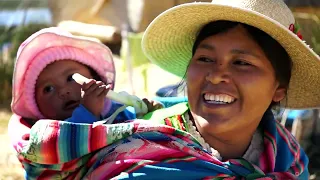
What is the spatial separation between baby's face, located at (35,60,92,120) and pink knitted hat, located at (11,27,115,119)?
1.0 inches

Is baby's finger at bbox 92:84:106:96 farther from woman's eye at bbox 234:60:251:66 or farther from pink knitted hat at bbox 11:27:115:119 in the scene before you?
woman's eye at bbox 234:60:251:66

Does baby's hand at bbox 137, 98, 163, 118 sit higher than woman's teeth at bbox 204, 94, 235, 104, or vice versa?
woman's teeth at bbox 204, 94, 235, 104

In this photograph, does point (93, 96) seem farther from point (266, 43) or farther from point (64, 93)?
point (266, 43)

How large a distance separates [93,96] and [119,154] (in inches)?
10.5

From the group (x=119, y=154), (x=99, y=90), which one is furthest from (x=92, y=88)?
(x=119, y=154)

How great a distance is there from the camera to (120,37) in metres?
9.70

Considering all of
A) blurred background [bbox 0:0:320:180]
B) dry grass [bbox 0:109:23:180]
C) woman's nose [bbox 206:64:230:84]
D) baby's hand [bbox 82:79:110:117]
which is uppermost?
woman's nose [bbox 206:64:230:84]

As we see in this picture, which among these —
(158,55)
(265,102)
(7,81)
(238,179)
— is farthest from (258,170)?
(7,81)

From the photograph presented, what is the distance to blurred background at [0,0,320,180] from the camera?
4.67 meters

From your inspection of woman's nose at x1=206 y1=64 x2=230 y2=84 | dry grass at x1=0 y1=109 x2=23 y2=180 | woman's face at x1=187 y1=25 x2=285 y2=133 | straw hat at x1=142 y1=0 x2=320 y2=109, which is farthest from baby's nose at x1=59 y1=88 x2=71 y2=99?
dry grass at x1=0 y1=109 x2=23 y2=180

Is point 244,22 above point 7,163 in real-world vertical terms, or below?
above

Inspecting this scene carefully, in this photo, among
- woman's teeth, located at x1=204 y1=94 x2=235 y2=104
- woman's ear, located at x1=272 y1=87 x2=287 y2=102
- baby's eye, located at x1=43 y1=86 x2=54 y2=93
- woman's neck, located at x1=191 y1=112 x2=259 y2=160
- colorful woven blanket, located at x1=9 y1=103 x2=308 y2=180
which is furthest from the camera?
Answer: baby's eye, located at x1=43 y1=86 x2=54 y2=93

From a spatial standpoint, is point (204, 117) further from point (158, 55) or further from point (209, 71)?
point (158, 55)

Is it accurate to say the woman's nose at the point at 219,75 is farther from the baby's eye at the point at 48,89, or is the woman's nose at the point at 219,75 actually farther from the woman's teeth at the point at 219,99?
the baby's eye at the point at 48,89
